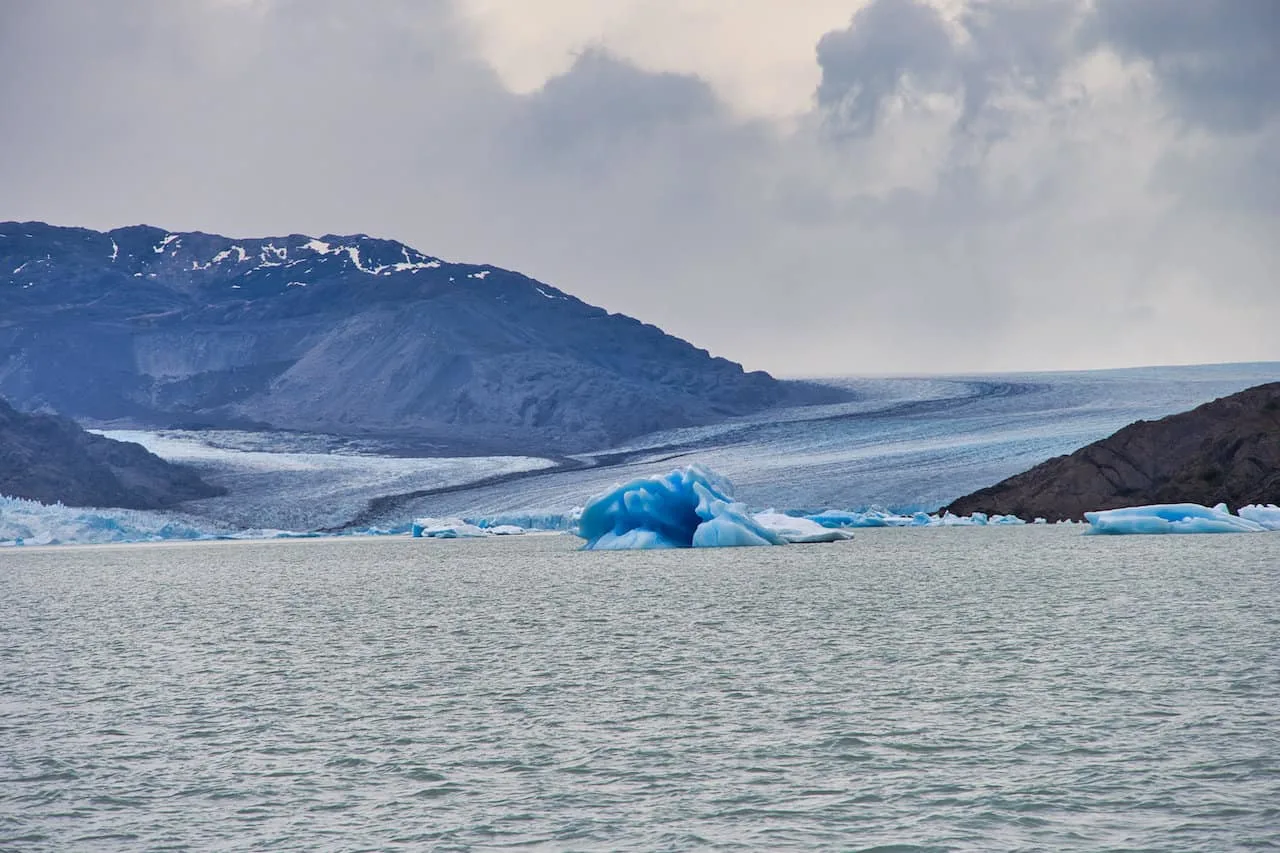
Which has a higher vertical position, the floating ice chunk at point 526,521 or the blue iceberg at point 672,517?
the blue iceberg at point 672,517

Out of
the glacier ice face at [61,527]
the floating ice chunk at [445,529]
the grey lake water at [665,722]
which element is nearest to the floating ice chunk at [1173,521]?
the grey lake water at [665,722]

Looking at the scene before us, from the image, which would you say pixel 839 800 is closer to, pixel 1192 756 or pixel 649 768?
pixel 649 768

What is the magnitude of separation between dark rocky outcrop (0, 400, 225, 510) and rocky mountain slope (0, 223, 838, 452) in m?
37.1

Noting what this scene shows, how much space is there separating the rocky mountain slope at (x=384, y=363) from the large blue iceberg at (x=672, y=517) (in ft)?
240

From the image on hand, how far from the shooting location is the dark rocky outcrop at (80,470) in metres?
75.9

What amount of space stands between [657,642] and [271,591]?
15.9m

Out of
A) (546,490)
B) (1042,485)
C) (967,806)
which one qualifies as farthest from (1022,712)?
(546,490)

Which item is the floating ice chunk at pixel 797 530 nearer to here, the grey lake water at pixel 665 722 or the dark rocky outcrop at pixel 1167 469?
the dark rocky outcrop at pixel 1167 469

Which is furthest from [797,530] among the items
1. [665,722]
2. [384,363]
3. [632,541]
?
[384,363]

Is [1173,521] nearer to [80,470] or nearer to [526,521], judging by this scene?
[526,521]

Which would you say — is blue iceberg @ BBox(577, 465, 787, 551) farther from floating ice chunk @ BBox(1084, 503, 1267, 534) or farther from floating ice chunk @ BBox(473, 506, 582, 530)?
floating ice chunk @ BBox(473, 506, 582, 530)

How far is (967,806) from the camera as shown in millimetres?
8117

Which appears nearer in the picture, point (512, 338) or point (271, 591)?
point (271, 591)

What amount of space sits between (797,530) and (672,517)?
5.62m
